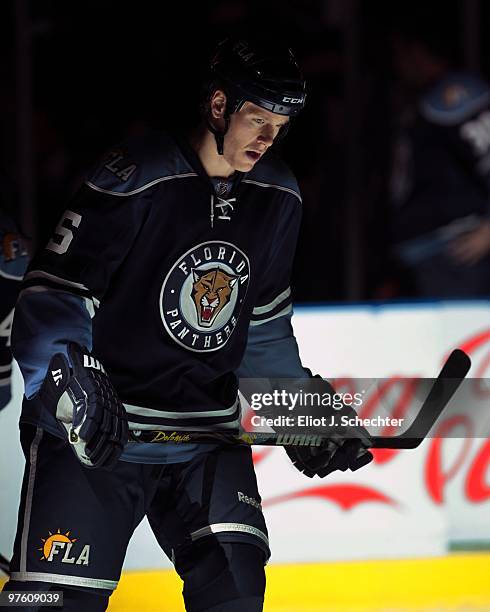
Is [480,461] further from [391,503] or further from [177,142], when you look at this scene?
[177,142]

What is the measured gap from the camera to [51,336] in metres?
2.31

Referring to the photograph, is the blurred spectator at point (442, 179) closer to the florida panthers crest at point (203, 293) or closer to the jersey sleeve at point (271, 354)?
the jersey sleeve at point (271, 354)

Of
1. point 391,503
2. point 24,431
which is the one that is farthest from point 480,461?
point 24,431

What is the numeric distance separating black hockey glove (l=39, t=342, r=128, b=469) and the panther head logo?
23cm

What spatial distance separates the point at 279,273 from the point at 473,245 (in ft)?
7.19

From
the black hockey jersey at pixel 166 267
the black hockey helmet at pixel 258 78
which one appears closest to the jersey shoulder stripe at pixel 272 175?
the black hockey jersey at pixel 166 267

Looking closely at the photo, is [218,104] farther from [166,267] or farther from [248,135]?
[166,267]

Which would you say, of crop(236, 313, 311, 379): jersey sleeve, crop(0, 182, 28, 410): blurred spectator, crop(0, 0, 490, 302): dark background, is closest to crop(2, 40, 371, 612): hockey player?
crop(236, 313, 311, 379): jersey sleeve

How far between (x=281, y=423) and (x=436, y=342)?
117 cm

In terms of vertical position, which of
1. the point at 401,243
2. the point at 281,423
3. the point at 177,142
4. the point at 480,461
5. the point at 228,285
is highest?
the point at 177,142

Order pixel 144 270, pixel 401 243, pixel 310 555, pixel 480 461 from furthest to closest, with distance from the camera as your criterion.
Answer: pixel 401 243
pixel 480 461
pixel 310 555
pixel 144 270

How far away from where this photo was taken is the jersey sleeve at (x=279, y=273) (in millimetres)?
2557

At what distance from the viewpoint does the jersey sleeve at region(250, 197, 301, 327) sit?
256 cm

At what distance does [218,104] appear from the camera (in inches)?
95.3
